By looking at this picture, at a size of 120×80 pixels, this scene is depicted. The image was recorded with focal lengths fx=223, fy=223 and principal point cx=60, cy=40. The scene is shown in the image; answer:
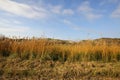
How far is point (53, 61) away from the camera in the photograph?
823 cm

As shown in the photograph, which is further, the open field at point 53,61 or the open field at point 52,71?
the open field at point 53,61

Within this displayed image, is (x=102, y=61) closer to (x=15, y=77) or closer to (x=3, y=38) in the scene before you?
(x=15, y=77)

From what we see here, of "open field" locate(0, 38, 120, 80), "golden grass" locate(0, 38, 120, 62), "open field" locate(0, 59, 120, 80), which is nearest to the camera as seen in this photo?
"open field" locate(0, 59, 120, 80)

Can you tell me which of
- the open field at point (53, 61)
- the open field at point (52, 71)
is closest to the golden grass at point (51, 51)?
the open field at point (53, 61)

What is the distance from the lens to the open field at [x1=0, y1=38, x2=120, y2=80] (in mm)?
6648

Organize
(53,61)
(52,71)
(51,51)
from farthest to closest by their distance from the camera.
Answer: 1. (51,51)
2. (53,61)
3. (52,71)

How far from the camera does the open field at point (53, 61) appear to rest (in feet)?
21.8

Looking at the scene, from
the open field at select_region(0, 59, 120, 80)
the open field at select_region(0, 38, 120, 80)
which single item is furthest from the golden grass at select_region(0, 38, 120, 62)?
the open field at select_region(0, 59, 120, 80)

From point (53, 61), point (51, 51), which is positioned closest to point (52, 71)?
point (53, 61)

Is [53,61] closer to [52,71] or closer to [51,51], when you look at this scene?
[51,51]

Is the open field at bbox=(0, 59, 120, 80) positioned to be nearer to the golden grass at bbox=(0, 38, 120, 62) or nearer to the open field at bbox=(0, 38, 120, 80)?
the open field at bbox=(0, 38, 120, 80)

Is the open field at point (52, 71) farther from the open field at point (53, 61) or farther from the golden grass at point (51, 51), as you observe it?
the golden grass at point (51, 51)

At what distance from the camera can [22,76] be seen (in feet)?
21.3

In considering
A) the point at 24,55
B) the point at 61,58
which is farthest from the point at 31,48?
the point at 61,58
